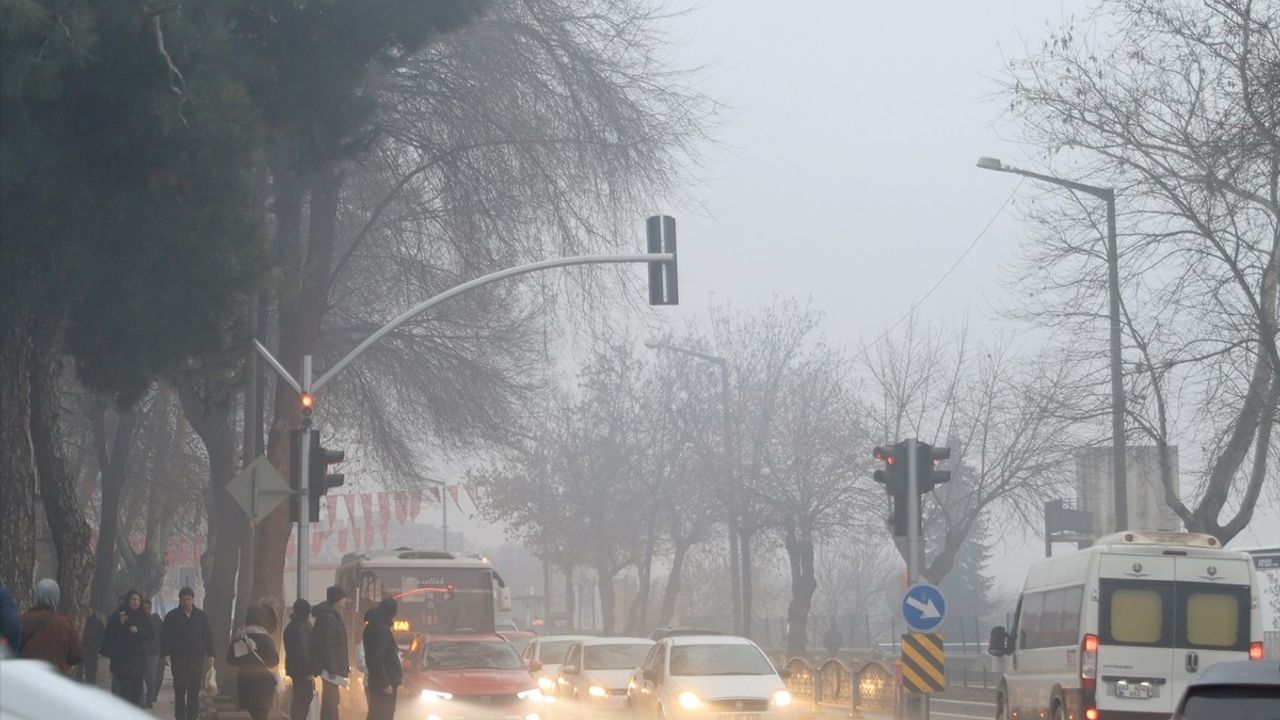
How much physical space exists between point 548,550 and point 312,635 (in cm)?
5181

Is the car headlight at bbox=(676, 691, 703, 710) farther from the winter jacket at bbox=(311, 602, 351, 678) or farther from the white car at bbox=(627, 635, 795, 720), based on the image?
the winter jacket at bbox=(311, 602, 351, 678)

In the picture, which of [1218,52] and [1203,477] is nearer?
[1218,52]

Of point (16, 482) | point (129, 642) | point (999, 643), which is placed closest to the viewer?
point (16, 482)

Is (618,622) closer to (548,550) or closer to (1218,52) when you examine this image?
(548,550)

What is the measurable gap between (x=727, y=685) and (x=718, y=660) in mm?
1118

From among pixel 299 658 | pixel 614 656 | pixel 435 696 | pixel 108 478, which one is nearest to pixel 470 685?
pixel 435 696

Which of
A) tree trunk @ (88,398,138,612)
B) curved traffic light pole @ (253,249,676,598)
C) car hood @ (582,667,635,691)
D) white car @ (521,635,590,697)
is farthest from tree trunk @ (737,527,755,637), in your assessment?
curved traffic light pole @ (253,249,676,598)

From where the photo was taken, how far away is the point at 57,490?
18781 millimetres

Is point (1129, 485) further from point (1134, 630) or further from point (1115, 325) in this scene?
point (1134, 630)

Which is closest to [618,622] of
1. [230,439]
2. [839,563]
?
[839,563]

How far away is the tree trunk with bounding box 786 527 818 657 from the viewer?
49494mm

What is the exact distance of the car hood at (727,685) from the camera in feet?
71.3

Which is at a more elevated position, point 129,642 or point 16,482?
point 16,482

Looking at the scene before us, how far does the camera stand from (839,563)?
11006 centimetres
